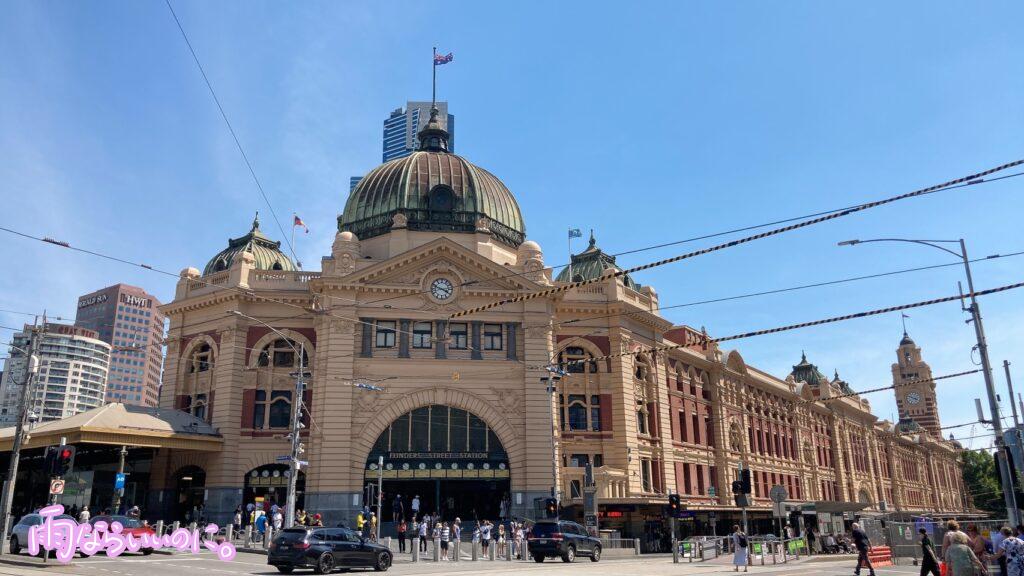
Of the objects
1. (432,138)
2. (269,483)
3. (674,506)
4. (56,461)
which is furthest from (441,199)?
A: (56,461)

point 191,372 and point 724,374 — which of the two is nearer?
point 191,372

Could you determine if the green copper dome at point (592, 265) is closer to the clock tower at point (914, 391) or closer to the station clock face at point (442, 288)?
the station clock face at point (442, 288)

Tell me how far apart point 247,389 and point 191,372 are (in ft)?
18.3

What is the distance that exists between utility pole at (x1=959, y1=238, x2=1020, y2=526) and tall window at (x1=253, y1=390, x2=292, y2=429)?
37560 mm

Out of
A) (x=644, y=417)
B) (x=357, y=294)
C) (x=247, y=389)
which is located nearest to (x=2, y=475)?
(x=247, y=389)

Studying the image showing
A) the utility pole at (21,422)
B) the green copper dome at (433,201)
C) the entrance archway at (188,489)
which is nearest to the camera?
the utility pole at (21,422)

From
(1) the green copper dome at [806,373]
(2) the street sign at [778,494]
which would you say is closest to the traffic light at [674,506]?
(2) the street sign at [778,494]

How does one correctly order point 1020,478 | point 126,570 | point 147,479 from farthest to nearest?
1. point 147,479
2. point 1020,478
3. point 126,570

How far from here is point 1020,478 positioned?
26359 mm

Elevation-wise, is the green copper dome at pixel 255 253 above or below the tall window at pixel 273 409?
above

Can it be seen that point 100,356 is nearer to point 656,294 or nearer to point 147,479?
point 147,479

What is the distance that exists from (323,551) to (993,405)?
22.7m

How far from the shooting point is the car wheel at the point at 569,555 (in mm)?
33219

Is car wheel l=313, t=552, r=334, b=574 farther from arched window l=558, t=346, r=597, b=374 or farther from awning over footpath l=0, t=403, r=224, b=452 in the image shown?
arched window l=558, t=346, r=597, b=374
